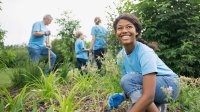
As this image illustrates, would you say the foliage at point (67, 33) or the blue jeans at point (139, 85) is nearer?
the blue jeans at point (139, 85)

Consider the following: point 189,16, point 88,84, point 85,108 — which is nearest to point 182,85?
point 85,108

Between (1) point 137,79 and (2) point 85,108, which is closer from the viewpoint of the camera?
(1) point 137,79

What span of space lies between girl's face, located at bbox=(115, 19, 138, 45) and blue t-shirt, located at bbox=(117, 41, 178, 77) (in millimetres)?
120

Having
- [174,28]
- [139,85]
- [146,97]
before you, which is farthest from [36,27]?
[146,97]

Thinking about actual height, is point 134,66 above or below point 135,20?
below

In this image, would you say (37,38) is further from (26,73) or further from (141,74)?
(141,74)

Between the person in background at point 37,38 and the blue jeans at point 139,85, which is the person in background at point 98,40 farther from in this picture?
the blue jeans at point 139,85

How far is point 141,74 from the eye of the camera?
332 cm

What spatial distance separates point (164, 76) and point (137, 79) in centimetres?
31

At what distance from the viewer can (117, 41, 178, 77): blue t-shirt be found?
10.1ft

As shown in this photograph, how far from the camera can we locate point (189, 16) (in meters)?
7.59

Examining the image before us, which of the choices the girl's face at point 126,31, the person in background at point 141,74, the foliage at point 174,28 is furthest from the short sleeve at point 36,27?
the girl's face at point 126,31

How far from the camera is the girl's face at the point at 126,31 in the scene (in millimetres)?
3293

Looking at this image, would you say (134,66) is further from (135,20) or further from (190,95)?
(190,95)
